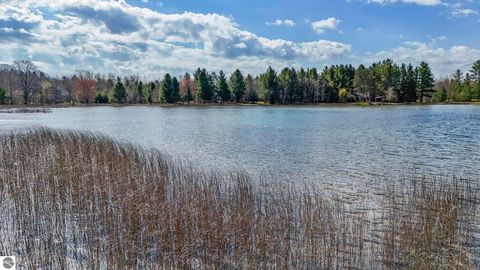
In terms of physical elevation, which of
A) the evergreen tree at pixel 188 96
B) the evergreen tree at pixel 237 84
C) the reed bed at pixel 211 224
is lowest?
the reed bed at pixel 211 224

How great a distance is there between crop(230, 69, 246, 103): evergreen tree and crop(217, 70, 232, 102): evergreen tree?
5.18 feet

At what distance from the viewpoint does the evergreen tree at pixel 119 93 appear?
96.3 metres

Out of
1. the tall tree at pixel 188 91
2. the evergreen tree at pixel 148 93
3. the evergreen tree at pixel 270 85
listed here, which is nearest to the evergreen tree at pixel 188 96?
the tall tree at pixel 188 91

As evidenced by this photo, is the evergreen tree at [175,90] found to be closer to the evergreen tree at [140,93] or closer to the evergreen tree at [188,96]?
the evergreen tree at [188,96]

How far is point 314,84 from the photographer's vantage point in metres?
93.3

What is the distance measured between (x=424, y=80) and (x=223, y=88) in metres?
51.7

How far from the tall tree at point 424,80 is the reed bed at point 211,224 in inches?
3515

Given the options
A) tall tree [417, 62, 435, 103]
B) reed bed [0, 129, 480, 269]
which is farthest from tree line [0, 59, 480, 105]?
reed bed [0, 129, 480, 269]

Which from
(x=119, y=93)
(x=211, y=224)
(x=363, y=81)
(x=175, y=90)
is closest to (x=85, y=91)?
(x=119, y=93)

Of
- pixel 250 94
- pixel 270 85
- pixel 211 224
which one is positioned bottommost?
pixel 211 224

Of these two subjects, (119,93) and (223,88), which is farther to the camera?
(119,93)

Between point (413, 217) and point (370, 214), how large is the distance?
3.25 feet

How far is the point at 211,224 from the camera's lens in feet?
23.2

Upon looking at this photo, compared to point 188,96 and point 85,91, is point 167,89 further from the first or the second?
point 85,91
